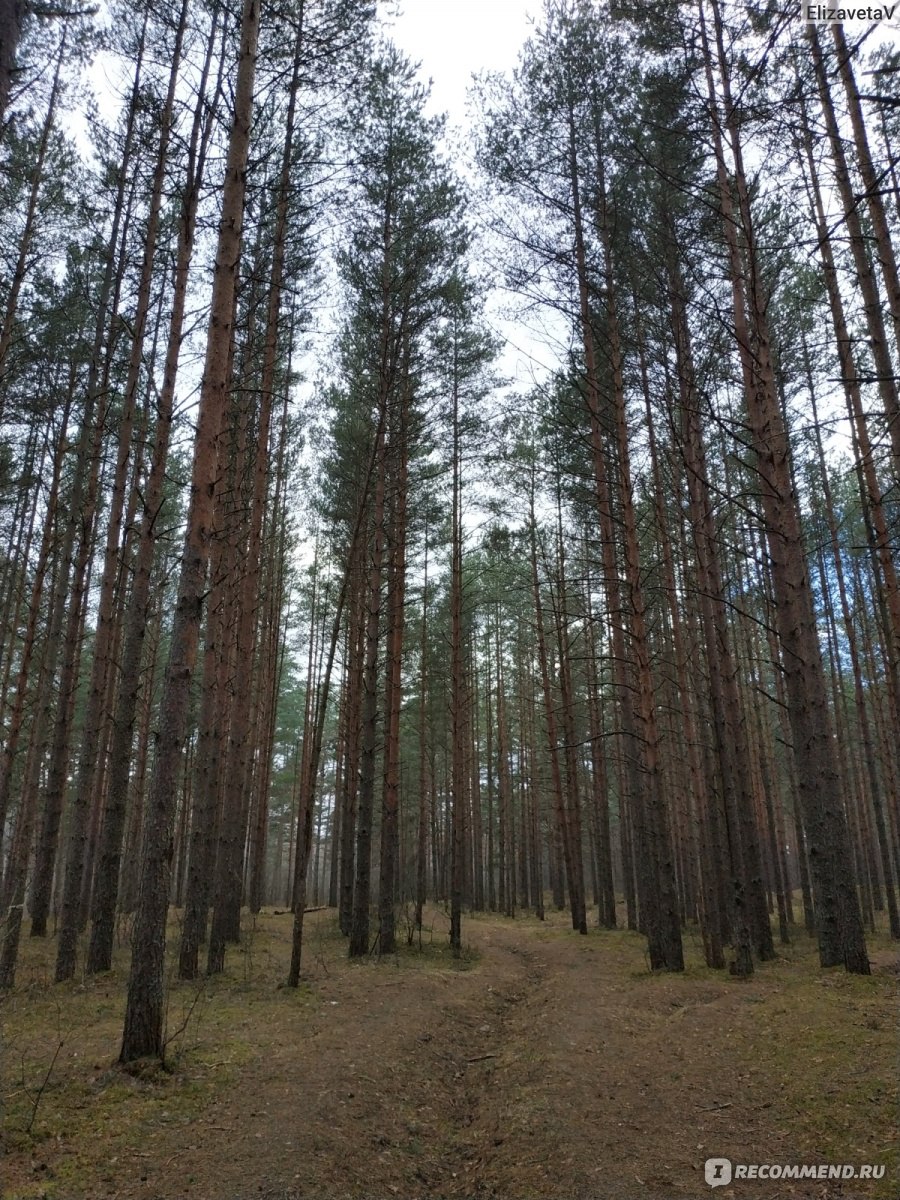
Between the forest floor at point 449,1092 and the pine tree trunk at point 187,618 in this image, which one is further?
the pine tree trunk at point 187,618

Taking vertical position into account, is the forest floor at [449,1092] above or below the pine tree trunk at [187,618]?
below

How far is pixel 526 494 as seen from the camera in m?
17.4

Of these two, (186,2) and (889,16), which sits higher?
(186,2)

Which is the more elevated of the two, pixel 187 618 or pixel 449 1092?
pixel 187 618

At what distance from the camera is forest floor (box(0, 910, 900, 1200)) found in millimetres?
3592

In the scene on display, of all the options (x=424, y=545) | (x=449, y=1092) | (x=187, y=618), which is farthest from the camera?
(x=424, y=545)

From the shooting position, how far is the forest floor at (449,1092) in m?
3.59

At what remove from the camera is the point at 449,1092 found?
5340mm

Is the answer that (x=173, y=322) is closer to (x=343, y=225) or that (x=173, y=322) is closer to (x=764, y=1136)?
(x=343, y=225)

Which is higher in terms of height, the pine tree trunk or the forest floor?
the pine tree trunk

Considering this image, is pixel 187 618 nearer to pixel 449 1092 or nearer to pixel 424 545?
pixel 449 1092

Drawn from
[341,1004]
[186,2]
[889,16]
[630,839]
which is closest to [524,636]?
[630,839]

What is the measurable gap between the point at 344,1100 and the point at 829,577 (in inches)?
798

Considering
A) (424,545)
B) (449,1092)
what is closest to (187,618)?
(449,1092)
